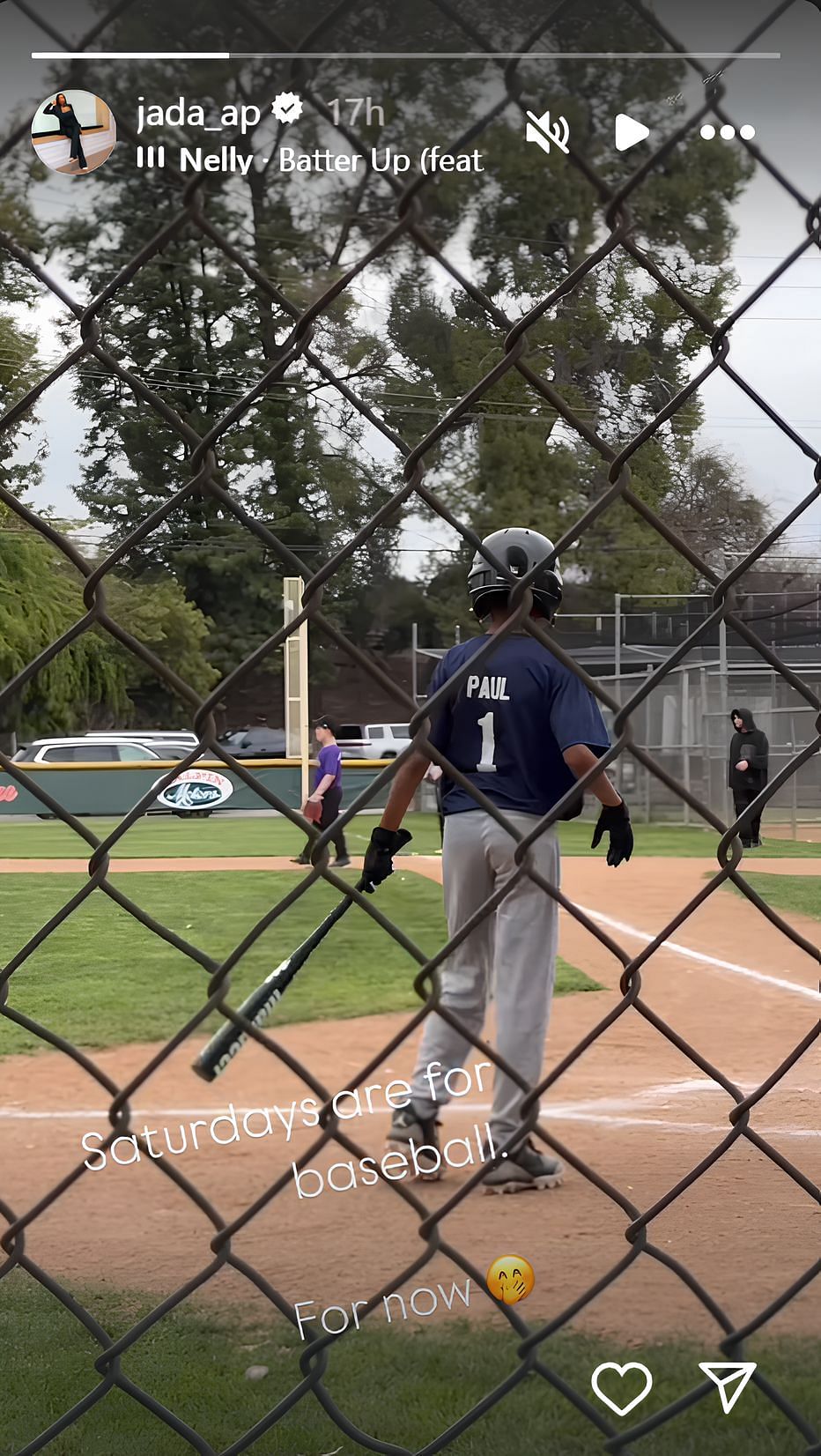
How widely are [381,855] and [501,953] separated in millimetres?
1347

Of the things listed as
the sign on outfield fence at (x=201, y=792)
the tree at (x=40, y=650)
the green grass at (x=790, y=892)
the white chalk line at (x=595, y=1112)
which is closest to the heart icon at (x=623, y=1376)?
the white chalk line at (x=595, y=1112)

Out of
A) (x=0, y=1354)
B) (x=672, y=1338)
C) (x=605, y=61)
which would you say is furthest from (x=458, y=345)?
(x=0, y=1354)

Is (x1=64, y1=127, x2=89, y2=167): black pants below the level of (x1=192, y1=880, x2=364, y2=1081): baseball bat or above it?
above

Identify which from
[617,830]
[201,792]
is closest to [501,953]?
[617,830]

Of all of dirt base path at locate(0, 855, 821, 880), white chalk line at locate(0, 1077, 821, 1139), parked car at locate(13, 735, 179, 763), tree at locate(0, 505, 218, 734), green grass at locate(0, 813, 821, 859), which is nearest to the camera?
white chalk line at locate(0, 1077, 821, 1139)

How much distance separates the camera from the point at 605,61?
168 centimetres

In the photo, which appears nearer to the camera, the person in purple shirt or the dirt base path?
the person in purple shirt

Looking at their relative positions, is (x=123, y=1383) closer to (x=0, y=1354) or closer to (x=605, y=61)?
(x=0, y=1354)

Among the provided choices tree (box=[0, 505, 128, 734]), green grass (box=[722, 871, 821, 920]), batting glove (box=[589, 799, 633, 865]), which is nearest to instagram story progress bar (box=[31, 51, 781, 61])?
batting glove (box=[589, 799, 633, 865])

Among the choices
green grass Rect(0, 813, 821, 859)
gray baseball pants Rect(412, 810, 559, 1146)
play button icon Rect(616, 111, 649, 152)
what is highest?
play button icon Rect(616, 111, 649, 152)

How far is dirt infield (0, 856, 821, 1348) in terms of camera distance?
289cm

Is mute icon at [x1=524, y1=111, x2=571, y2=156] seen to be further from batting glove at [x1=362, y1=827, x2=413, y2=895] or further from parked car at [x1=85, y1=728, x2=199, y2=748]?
parked car at [x1=85, y1=728, x2=199, y2=748]

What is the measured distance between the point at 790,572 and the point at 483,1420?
14.6 m
